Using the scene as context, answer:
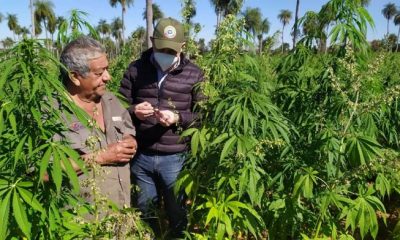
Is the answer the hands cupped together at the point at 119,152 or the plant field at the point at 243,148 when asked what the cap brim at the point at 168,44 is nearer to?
the plant field at the point at 243,148

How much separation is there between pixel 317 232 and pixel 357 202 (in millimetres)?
332

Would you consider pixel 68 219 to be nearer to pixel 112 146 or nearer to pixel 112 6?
pixel 112 146

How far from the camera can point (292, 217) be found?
2.80 metres

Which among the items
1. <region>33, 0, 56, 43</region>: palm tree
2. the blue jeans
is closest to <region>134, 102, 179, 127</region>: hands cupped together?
the blue jeans

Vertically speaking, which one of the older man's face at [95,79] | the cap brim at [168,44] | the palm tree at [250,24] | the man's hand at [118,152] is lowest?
the man's hand at [118,152]

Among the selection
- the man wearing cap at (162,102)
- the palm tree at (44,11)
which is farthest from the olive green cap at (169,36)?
the palm tree at (44,11)

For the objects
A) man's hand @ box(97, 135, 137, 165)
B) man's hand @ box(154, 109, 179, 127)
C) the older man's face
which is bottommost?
man's hand @ box(97, 135, 137, 165)

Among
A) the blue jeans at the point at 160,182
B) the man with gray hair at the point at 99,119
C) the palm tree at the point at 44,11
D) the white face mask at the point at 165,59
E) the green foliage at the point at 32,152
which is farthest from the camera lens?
the palm tree at the point at 44,11

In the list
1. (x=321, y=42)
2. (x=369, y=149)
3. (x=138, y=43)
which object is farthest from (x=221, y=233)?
(x=138, y=43)

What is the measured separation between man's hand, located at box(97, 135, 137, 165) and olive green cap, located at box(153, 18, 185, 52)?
771mm

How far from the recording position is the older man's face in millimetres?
2354

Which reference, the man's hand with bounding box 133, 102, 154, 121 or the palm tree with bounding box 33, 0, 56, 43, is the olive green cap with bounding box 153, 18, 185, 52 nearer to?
the man's hand with bounding box 133, 102, 154, 121

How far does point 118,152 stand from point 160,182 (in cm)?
92

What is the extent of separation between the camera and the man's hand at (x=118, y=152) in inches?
93.4
